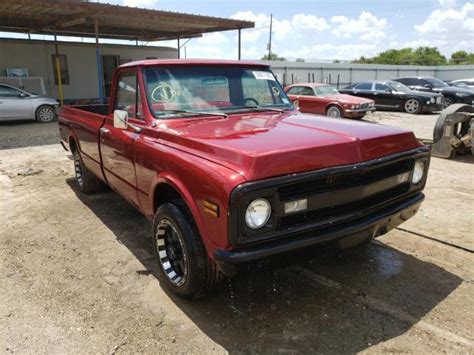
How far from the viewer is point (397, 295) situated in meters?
3.28

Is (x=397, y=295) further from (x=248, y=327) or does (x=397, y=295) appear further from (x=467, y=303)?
(x=248, y=327)

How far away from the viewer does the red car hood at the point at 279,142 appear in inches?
99.8

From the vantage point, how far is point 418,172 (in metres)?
3.36

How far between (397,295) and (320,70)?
29.7 meters

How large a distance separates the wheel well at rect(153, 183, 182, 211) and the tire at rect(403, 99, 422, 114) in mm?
16078

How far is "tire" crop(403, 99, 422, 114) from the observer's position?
55.7ft

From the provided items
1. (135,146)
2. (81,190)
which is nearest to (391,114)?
(81,190)

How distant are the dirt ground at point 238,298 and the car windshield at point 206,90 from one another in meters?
1.53

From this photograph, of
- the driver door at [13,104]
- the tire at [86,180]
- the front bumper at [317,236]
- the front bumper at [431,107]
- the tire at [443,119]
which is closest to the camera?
the front bumper at [317,236]

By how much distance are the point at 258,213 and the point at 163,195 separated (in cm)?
120

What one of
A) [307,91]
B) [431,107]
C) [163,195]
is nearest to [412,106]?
[431,107]

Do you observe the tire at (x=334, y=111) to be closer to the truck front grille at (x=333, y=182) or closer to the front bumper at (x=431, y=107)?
the front bumper at (x=431, y=107)

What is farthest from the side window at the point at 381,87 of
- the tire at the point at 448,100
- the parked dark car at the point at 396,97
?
the tire at the point at 448,100

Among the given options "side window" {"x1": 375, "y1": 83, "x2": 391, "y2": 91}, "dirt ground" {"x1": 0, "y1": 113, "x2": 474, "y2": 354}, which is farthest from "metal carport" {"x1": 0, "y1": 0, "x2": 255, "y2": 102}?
"dirt ground" {"x1": 0, "y1": 113, "x2": 474, "y2": 354}
